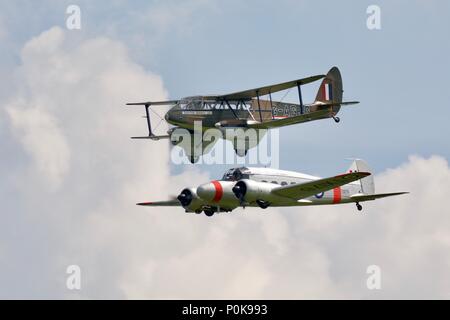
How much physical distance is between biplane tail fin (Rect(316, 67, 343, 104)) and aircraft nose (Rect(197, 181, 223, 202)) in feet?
54.5

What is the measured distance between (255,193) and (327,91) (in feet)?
55.0

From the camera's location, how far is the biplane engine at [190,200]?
196ft

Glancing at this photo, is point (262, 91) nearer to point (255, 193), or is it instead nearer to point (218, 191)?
point (255, 193)

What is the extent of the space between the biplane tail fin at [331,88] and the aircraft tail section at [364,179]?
631 centimetres

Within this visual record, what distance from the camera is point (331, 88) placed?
72750 mm

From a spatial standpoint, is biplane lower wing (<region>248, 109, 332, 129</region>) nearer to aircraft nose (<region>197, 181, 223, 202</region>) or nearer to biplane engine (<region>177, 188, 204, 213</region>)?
biplane engine (<region>177, 188, 204, 213</region>)

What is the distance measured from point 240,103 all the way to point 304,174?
37.6ft

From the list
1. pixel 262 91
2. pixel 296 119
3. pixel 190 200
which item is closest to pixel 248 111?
pixel 262 91

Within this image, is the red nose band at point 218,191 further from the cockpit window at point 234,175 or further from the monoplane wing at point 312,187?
the monoplane wing at point 312,187

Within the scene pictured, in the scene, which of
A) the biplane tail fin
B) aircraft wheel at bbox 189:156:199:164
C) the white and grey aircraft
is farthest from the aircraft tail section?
aircraft wheel at bbox 189:156:199:164
